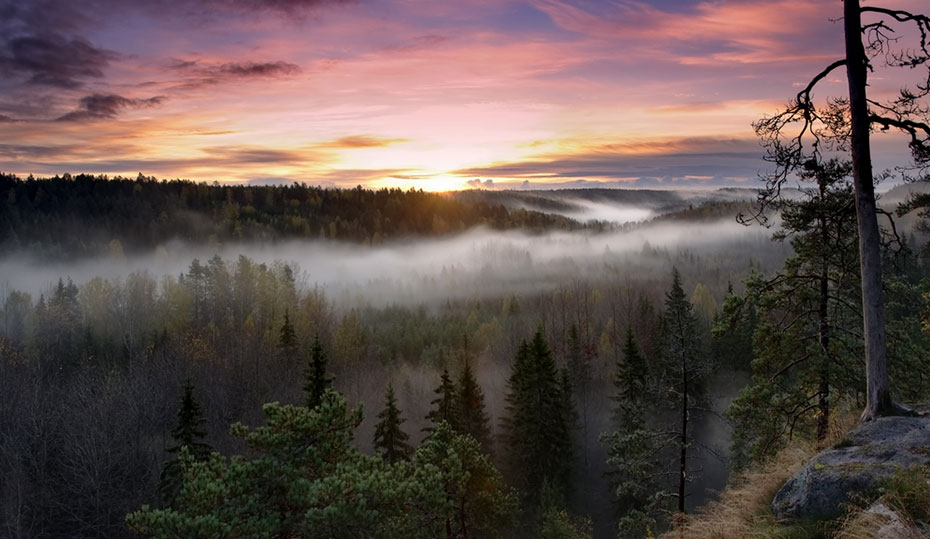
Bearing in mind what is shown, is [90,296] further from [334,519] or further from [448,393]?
[334,519]

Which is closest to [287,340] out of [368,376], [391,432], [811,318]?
[368,376]

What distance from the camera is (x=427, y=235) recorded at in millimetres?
176250

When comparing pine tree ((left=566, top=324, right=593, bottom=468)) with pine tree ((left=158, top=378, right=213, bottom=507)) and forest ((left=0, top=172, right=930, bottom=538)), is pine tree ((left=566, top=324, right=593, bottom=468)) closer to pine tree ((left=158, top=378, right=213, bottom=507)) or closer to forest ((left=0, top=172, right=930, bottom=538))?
forest ((left=0, top=172, right=930, bottom=538))

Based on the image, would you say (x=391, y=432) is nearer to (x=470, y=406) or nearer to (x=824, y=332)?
(x=470, y=406)

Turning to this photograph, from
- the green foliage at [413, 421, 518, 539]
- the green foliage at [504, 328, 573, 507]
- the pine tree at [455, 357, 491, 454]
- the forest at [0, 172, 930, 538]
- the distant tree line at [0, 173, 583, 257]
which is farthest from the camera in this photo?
the distant tree line at [0, 173, 583, 257]

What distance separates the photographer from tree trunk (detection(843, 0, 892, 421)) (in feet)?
36.0

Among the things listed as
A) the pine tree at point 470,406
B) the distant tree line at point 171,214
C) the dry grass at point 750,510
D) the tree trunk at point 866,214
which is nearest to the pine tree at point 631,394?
the pine tree at point 470,406

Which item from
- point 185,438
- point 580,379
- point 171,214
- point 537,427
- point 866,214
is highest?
point 171,214

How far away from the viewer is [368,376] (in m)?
64.8

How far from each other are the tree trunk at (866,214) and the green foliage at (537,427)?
3000 cm

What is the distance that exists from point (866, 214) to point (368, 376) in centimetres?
5815

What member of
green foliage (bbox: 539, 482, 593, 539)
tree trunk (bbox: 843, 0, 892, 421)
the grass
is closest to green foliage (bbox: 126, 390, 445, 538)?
the grass

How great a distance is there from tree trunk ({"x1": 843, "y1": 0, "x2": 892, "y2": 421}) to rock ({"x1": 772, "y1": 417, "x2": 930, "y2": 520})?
1.18 meters

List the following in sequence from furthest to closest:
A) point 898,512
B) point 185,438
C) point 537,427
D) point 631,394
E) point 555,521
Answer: point 537,427 < point 631,394 < point 555,521 < point 185,438 < point 898,512
